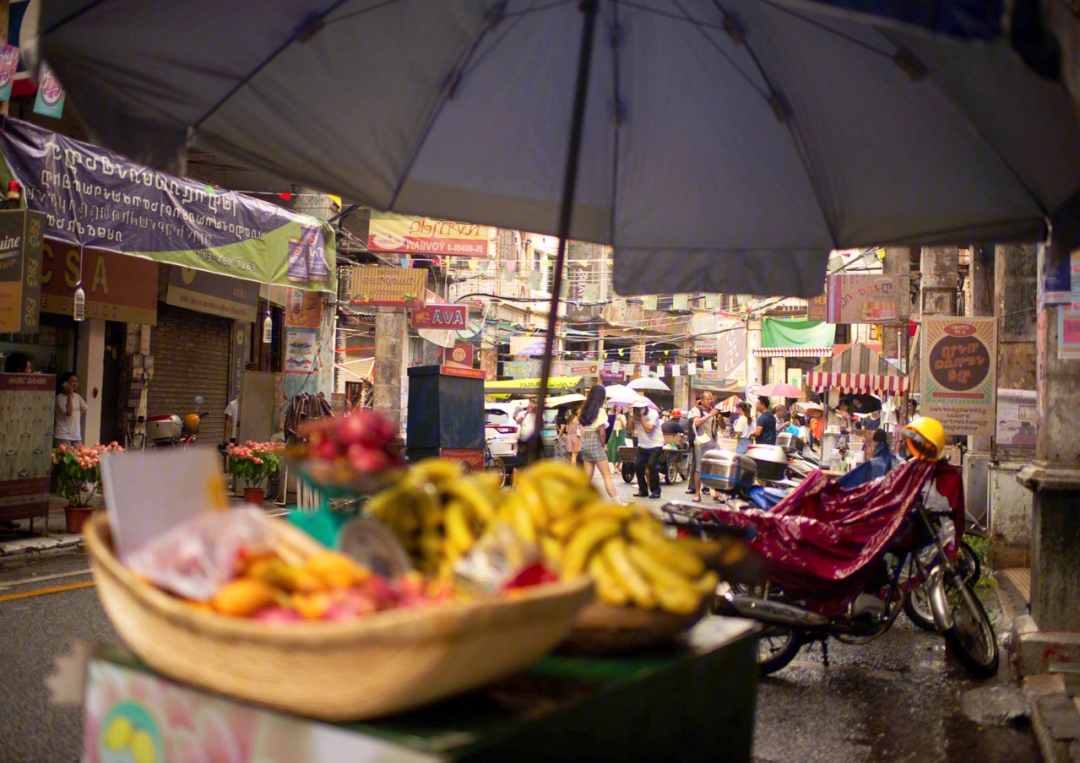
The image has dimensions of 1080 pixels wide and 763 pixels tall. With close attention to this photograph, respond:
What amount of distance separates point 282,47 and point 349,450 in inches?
82.6

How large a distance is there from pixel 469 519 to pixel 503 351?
50215 mm

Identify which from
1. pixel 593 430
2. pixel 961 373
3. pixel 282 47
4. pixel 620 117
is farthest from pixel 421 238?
pixel 282 47

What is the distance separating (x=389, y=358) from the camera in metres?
23.1

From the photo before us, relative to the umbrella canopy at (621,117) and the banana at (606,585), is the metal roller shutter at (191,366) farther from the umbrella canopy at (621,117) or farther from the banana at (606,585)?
the banana at (606,585)

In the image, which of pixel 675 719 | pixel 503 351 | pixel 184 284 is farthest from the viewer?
pixel 503 351

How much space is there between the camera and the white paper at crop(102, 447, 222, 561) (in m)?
1.83

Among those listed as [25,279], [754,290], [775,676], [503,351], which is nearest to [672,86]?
[754,290]

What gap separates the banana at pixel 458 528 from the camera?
1.98 metres

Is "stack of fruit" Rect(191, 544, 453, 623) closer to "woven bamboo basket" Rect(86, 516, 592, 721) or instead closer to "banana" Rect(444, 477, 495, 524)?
"woven bamboo basket" Rect(86, 516, 592, 721)

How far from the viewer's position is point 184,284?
16.8m

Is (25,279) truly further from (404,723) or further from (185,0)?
(404,723)

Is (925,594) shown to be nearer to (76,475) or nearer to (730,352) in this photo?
(76,475)

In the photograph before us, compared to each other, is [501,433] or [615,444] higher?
[501,433]

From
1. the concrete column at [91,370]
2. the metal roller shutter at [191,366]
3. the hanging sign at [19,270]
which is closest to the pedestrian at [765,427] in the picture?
the metal roller shutter at [191,366]
